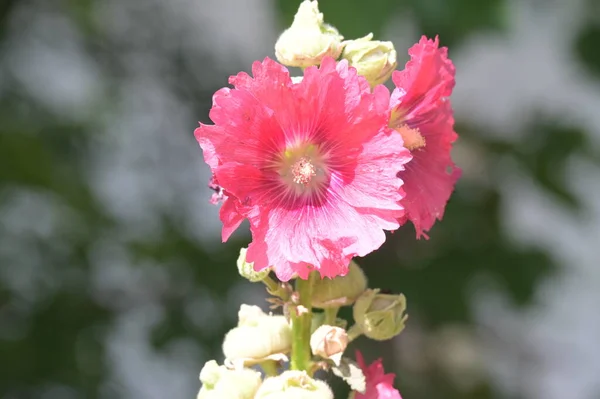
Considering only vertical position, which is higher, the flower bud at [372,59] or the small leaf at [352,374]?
the flower bud at [372,59]

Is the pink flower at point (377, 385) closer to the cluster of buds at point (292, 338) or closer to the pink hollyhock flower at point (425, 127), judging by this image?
the cluster of buds at point (292, 338)

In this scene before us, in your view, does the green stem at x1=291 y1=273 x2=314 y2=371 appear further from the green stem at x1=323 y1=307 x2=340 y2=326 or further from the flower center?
the flower center

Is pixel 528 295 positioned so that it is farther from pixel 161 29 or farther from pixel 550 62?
pixel 161 29

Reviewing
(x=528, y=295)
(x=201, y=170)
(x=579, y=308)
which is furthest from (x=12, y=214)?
(x=579, y=308)

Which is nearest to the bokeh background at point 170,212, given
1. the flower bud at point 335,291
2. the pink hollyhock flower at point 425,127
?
the pink hollyhock flower at point 425,127

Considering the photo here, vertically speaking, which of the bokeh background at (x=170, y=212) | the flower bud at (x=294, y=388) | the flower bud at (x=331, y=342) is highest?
the bokeh background at (x=170, y=212)

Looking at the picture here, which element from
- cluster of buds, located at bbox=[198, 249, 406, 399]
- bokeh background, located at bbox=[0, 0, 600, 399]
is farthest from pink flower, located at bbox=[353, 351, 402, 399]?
bokeh background, located at bbox=[0, 0, 600, 399]
